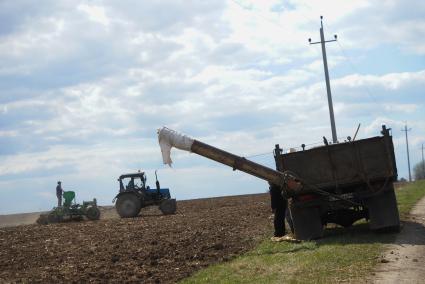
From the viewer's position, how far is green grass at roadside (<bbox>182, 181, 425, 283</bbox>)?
10.5 meters

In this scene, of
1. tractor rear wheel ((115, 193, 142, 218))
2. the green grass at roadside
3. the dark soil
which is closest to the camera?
the green grass at roadside

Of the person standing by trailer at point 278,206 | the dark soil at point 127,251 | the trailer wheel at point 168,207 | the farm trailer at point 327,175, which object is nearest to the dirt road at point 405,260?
the farm trailer at point 327,175

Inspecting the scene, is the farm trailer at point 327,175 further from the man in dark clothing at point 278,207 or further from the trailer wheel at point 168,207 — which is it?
the trailer wheel at point 168,207

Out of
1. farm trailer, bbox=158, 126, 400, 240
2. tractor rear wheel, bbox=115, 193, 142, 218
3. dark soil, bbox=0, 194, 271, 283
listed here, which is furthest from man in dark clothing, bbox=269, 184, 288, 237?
tractor rear wheel, bbox=115, 193, 142, 218

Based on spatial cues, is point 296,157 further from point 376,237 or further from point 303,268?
point 303,268

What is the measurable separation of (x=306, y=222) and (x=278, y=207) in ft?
4.57

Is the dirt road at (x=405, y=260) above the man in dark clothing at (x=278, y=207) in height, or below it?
below

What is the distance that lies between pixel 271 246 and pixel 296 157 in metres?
2.27

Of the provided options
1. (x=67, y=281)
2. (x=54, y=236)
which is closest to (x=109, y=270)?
(x=67, y=281)

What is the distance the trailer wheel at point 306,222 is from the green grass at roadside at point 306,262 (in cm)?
37

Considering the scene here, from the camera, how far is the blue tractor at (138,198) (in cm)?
3333

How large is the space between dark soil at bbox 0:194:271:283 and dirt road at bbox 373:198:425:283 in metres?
3.65

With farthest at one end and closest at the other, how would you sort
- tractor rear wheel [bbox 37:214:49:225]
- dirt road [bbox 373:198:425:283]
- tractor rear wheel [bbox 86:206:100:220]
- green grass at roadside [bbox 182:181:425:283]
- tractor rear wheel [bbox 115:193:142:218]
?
1. tractor rear wheel [bbox 37:214:49:225]
2. tractor rear wheel [bbox 86:206:100:220]
3. tractor rear wheel [bbox 115:193:142:218]
4. green grass at roadside [bbox 182:181:425:283]
5. dirt road [bbox 373:198:425:283]

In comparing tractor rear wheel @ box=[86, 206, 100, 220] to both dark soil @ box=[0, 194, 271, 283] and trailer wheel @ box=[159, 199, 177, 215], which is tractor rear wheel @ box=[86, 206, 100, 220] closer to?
trailer wheel @ box=[159, 199, 177, 215]
